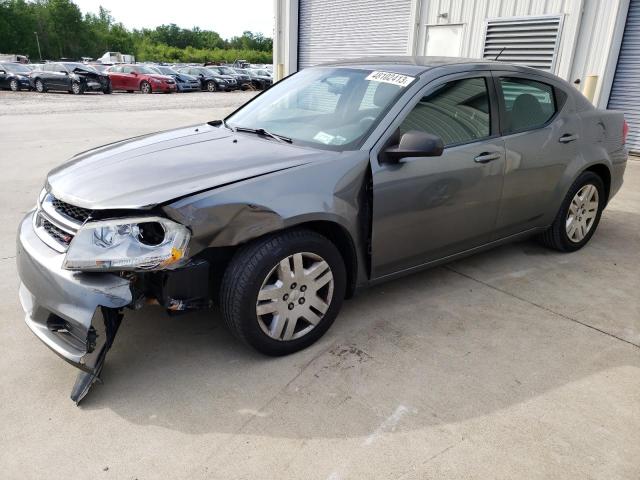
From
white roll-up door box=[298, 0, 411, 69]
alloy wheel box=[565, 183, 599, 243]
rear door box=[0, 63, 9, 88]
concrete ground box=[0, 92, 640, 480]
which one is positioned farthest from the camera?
rear door box=[0, 63, 9, 88]

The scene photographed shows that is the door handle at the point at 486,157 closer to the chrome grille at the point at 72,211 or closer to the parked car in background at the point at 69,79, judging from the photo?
the chrome grille at the point at 72,211

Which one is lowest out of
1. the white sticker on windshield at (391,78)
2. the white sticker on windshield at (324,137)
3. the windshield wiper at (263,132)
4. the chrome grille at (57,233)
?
the chrome grille at (57,233)

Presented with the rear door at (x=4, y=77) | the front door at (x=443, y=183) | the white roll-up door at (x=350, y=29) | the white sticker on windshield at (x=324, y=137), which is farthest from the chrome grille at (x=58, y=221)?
the rear door at (x=4, y=77)

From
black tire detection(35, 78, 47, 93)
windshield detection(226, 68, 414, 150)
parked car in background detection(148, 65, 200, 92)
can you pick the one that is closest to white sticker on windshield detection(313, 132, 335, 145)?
windshield detection(226, 68, 414, 150)

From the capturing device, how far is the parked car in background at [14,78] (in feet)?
79.4

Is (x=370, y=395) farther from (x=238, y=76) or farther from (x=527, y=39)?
(x=238, y=76)

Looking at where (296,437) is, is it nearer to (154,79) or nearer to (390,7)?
(390,7)

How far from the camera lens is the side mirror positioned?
287cm

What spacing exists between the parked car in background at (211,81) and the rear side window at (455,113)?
27.2 metres

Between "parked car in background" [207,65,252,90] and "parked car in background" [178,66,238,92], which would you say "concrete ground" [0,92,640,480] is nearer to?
"parked car in background" [178,66,238,92]

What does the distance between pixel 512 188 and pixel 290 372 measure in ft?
6.98

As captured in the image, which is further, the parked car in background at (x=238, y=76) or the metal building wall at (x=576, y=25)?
the parked car in background at (x=238, y=76)

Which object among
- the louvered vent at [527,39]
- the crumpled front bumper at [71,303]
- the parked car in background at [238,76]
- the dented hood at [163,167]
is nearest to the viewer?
the crumpled front bumper at [71,303]

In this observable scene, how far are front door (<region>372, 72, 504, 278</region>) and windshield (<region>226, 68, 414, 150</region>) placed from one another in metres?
0.20
